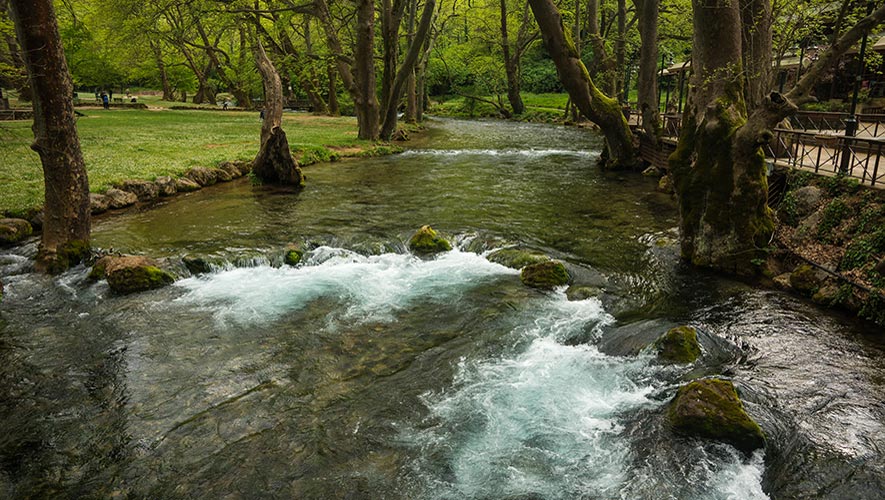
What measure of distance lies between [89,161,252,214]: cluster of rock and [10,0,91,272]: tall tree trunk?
1.98 meters

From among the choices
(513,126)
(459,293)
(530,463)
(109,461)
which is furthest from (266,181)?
(513,126)

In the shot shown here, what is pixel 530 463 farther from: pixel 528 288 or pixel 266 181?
pixel 266 181

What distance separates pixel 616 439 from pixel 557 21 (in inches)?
607

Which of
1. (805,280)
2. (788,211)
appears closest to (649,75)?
(788,211)

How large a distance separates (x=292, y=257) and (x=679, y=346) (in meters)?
7.11

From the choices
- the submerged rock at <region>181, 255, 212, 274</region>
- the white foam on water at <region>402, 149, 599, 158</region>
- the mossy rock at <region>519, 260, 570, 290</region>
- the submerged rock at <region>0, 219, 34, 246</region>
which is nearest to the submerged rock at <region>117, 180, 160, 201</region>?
the submerged rock at <region>0, 219, 34, 246</region>

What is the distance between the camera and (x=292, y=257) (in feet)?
34.0

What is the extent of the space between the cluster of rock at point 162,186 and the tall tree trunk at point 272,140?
118 cm

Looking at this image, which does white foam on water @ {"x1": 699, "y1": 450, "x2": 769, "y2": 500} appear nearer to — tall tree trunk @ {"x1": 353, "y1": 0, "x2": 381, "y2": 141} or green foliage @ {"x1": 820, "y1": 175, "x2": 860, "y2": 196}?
green foliage @ {"x1": 820, "y1": 175, "x2": 860, "y2": 196}

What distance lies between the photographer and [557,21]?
17.3 meters

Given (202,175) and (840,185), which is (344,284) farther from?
(202,175)

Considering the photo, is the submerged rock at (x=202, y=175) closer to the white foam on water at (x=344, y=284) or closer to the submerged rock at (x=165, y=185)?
the submerged rock at (x=165, y=185)

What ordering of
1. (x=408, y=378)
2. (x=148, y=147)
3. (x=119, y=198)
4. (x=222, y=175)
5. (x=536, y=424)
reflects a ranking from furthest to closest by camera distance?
(x=148, y=147), (x=222, y=175), (x=119, y=198), (x=408, y=378), (x=536, y=424)

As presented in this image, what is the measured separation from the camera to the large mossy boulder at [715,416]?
4926mm
